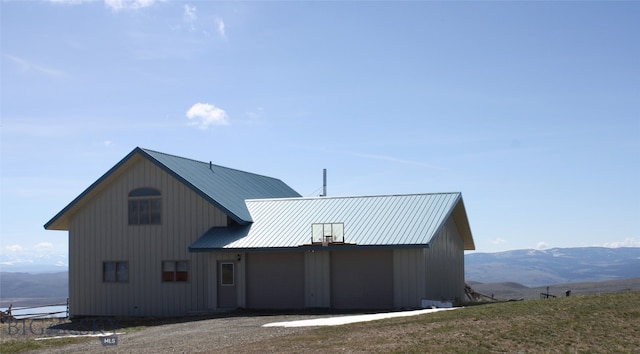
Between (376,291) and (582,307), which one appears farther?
(376,291)

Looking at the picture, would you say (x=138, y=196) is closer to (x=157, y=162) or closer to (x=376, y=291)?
(x=157, y=162)

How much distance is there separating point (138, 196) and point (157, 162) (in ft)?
5.94

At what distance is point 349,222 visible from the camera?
31000 mm

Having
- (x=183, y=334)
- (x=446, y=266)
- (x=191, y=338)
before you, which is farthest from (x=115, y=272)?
(x=191, y=338)

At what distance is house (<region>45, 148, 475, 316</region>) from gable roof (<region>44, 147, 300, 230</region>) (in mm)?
82

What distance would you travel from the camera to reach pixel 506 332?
17.1 meters

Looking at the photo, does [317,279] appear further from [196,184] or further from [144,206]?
[144,206]

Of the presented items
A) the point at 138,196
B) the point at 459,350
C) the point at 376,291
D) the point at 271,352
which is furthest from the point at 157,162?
the point at 459,350

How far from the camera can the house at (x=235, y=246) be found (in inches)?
1153

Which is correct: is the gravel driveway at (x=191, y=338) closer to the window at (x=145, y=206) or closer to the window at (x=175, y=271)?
the window at (x=175, y=271)

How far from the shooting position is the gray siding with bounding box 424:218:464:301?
30000 mm

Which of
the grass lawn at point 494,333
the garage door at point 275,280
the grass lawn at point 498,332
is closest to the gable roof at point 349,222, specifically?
the garage door at point 275,280

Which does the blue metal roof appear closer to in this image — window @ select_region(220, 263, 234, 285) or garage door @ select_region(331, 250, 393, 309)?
window @ select_region(220, 263, 234, 285)

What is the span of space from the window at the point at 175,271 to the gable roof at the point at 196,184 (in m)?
2.78
